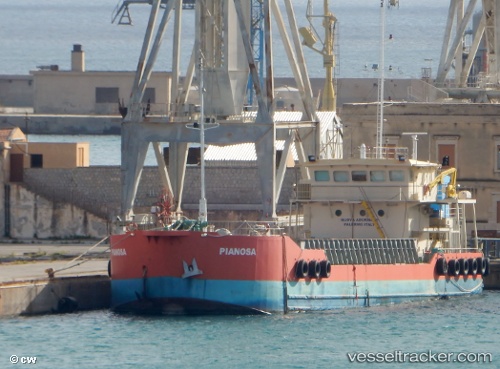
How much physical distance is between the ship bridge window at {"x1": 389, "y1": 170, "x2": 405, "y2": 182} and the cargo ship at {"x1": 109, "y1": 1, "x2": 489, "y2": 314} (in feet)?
0.08

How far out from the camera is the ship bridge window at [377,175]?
125 ft

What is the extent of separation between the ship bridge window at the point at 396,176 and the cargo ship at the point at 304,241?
0.02m

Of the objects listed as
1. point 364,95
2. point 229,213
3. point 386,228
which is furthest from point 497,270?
point 364,95

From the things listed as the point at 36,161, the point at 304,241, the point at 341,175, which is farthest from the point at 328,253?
the point at 36,161

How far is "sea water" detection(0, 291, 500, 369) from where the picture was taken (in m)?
28.7

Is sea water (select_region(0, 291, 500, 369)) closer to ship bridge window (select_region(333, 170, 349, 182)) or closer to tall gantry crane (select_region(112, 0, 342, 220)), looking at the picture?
ship bridge window (select_region(333, 170, 349, 182))

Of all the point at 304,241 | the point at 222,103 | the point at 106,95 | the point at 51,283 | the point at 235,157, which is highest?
the point at 106,95

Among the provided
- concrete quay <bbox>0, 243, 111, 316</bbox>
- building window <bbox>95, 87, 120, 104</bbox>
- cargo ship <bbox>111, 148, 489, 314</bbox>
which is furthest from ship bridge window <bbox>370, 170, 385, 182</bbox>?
building window <bbox>95, 87, 120, 104</bbox>

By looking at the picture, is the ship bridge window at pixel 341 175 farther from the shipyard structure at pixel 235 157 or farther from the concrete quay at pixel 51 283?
the concrete quay at pixel 51 283

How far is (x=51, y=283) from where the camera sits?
113 ft

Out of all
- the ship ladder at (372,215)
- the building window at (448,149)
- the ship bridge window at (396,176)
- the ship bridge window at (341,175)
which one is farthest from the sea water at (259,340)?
the building window at (448,149)

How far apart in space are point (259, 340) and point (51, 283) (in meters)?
5.85

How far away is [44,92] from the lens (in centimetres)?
10181

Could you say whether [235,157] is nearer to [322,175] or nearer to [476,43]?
[476,43]
